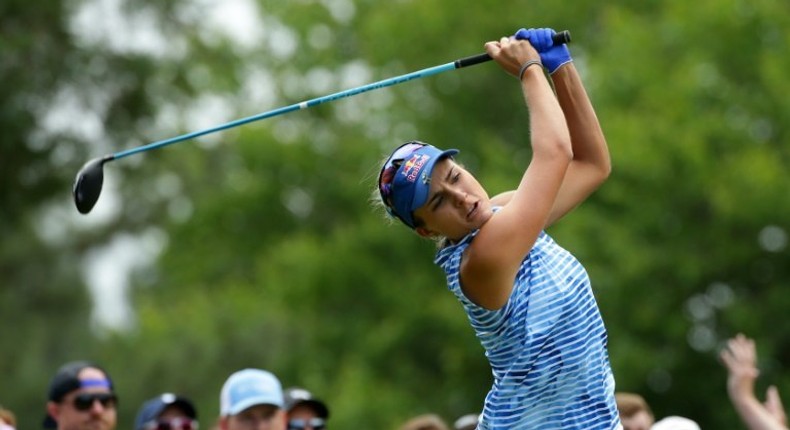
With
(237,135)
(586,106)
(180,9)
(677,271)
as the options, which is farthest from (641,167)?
(586,106)

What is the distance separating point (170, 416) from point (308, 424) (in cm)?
93

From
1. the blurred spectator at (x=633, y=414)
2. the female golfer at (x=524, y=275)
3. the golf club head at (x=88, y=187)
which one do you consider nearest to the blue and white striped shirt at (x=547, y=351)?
the female golfer at (x=524, y=275)

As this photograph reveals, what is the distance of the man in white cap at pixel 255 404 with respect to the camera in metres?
9.91

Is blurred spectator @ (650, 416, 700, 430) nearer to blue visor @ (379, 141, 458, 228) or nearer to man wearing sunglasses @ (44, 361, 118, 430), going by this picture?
man wearing sunglasses @ (44, 361, 118, 430)

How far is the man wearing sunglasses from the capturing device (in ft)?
30.8

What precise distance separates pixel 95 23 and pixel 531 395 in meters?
15.0

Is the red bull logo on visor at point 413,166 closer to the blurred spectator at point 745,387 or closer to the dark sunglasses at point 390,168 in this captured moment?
the dark sunglasses at point 390,168

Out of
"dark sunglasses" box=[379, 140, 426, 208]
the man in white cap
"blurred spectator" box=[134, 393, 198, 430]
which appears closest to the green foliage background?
"blurred spectator" box=[134, 393, 198, 430]

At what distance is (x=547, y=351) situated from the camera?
220 inches

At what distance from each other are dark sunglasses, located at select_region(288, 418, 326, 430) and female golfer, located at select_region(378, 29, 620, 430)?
16.4 feet

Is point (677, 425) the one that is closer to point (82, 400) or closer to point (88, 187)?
point (82, 400)

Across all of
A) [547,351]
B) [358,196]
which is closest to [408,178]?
[547,351]

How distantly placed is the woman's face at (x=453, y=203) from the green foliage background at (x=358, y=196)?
11691mm

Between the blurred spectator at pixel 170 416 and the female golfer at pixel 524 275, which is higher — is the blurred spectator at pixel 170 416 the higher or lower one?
the higher one
